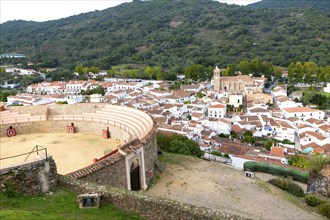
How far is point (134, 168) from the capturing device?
1291 cm

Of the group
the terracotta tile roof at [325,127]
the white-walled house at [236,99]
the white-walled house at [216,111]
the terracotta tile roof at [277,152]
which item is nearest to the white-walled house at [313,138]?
the terracotta tile roof at [325,127]

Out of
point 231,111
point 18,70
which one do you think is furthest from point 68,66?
point 231,111

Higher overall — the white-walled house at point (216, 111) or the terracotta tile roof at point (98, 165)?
the terracotta tile roof at point (98, 165)

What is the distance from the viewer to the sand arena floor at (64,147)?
15.1 m

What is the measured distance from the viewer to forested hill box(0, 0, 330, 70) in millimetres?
93500

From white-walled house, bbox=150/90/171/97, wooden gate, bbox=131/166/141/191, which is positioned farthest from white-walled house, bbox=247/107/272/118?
wooden gate, bbox=131/166/141/191

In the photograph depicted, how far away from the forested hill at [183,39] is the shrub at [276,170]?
207 feet

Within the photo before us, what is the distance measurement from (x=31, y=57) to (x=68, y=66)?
53.9 ft

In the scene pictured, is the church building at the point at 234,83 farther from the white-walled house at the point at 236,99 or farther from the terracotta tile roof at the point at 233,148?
the terracotta tile roof at the point at 233,148

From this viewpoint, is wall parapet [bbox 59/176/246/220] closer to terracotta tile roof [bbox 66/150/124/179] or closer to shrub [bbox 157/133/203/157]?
terracotta tile roof [bbox 66/150/124/179]

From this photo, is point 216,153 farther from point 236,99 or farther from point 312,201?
point 236,99

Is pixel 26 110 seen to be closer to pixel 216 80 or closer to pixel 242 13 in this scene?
pixel 216 80

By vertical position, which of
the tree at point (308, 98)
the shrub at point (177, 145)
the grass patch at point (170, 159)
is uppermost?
the grass patch at point (170, 159)

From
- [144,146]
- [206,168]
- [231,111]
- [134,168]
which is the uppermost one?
[144,146]
